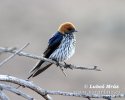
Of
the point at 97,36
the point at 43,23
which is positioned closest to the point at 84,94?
the point at 97,36

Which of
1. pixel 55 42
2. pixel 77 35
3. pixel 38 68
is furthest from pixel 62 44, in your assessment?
pixel 77 35

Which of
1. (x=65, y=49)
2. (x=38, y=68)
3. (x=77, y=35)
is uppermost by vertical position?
(x=38, y=68)

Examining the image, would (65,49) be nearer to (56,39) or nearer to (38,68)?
→ (56,39)

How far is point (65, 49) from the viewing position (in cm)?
644

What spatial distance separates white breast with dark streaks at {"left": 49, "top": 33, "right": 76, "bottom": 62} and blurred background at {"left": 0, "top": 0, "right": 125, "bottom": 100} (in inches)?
151

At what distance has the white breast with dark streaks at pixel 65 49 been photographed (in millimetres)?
6309

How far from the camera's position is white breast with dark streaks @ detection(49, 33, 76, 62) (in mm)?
6309

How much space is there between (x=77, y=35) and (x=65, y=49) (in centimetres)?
823

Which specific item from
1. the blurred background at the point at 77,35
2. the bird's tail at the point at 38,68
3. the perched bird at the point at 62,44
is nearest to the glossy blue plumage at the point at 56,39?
the perched bird at the point at 62,44

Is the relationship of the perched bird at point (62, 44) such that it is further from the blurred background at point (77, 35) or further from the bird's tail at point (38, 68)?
the blurred background at point (77, 35)

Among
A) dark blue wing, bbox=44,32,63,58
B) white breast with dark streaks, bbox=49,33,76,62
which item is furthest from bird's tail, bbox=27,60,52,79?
dark blue wing, bbox=44,32,63,58

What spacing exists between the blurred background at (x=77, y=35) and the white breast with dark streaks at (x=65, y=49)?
383cm

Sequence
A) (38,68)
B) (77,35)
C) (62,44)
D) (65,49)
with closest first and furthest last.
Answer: (38,68)
(65,49)
(62,44)
(77,35)

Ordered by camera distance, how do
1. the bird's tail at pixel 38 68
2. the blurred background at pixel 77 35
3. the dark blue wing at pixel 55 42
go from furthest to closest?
the blurred background at pixel 77 35, the dark blue wing at pixel 55 42, the bird's tail at pixel 38 68
